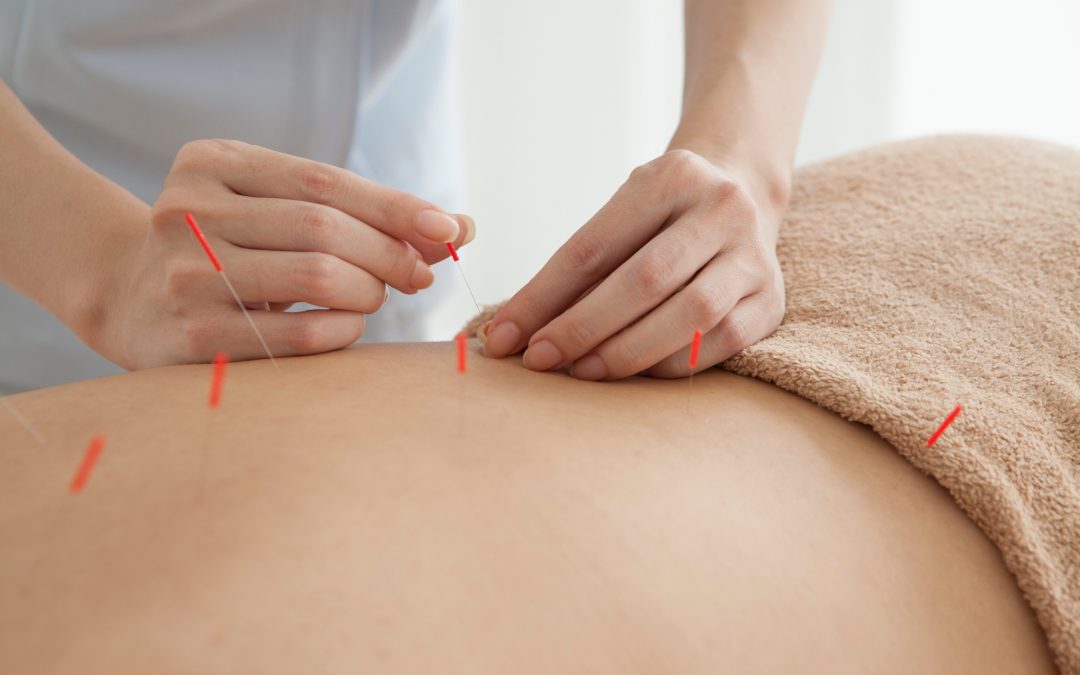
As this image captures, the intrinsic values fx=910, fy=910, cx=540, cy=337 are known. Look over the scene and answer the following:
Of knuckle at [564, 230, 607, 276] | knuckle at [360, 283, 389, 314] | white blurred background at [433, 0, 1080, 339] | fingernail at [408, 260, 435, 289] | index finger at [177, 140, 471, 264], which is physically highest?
index finger at [177, 140, 471, 264]

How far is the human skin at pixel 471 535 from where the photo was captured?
0.53 metres

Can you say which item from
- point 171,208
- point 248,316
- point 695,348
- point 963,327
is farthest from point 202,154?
point 963,327

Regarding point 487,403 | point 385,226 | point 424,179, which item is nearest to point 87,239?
point 385,226

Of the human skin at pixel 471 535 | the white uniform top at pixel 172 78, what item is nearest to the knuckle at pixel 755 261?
the human skin at pixel 471 535

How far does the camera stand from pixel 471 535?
0.61 metres

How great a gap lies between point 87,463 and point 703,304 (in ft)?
1.75

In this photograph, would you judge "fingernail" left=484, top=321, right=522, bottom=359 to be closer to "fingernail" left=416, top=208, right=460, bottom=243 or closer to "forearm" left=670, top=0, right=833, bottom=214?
"fingernail" left=416, top=208, right=460, bottom=243

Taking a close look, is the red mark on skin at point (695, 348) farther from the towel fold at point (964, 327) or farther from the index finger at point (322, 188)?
the index finger at point (322, 188)

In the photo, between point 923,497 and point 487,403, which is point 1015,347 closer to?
point 923,497

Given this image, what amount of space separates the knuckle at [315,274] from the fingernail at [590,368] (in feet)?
0.81

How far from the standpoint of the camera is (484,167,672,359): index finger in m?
0.88

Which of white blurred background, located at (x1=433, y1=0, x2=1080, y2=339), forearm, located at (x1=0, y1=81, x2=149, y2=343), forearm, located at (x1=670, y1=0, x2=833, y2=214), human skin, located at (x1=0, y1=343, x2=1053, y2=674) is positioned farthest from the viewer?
white blurred background, located at (x1=433, y1=0, x2=1080, y2=339)

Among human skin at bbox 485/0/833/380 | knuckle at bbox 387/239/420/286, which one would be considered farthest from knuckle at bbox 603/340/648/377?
knuckle at bbox 387/239/420/286

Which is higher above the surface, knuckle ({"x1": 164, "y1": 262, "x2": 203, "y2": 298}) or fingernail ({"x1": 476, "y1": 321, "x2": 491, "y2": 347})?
knuckle ({"x1": 164, "y1": 262, "x2": 203, "y2": 298})
